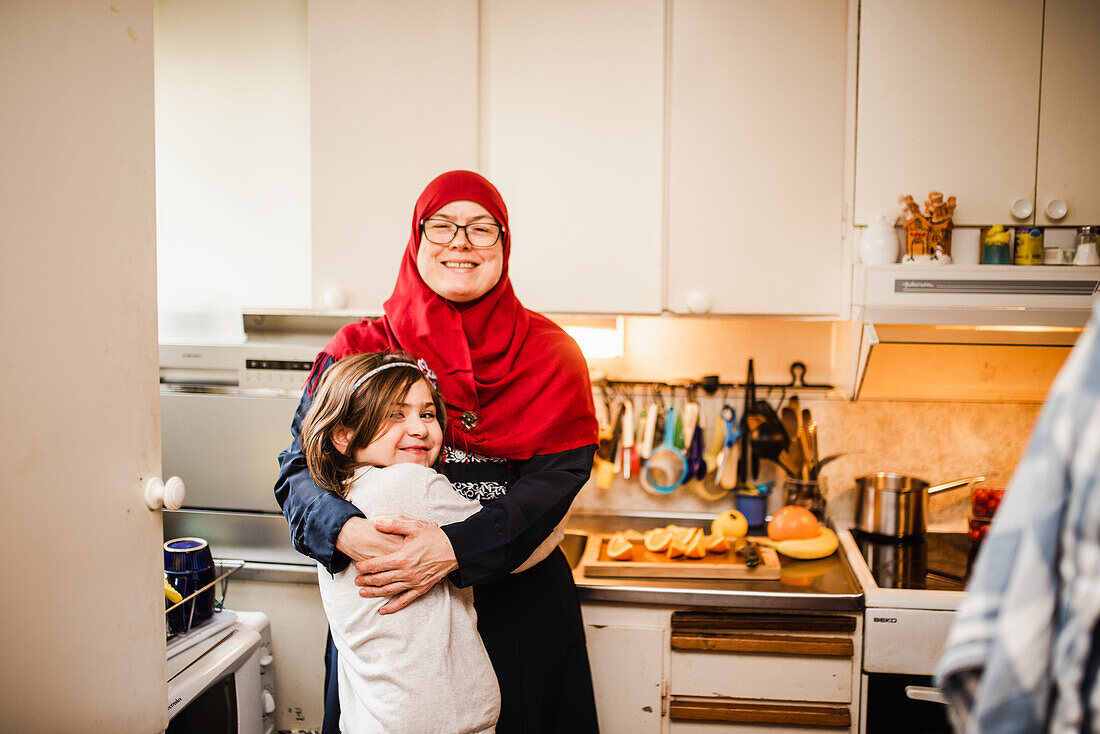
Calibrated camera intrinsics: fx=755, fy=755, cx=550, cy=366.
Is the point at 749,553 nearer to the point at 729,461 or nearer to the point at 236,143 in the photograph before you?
the point at 729,461

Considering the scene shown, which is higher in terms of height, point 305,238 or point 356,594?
point 305,238

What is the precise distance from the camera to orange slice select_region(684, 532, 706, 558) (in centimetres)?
186

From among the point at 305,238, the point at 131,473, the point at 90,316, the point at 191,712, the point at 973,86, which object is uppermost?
the point at 973,86

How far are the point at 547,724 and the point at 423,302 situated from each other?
0.85 m

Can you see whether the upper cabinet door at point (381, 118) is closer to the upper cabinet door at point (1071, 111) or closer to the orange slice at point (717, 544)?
the orange slice at point (717, 544)

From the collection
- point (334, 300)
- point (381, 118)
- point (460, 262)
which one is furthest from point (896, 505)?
point (381, 118)

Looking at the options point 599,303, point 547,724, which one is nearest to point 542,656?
point 547,724

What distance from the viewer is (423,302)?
57.3 inches

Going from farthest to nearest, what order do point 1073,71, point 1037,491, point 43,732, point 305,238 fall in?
point 305,238 < point 1073,71 < point 43,732 < point 1037,491

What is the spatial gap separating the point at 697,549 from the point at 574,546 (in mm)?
349

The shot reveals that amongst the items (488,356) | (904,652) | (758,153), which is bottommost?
(904,652)

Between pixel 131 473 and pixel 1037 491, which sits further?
pixel 131 473

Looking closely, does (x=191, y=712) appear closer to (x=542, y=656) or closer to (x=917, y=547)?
(x=542, y=656)

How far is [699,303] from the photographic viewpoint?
1866 millimetres
